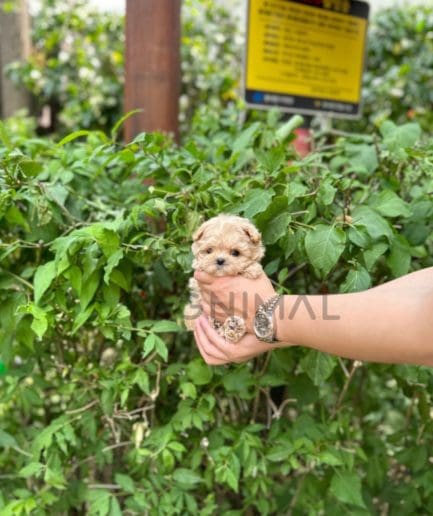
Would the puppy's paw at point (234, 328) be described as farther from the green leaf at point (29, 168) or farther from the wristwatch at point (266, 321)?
the green leaf at point (29, 168)

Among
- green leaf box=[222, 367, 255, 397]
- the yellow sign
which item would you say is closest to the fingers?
green leaf box=[222, 367, 255, 397]

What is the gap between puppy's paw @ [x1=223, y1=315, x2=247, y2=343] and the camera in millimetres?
1362

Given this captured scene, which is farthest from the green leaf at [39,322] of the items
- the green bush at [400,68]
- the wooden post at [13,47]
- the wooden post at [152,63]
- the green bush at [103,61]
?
the wooden post at [13,47]

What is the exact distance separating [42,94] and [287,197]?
4747 millimetres

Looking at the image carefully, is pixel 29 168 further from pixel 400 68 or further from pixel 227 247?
pixel 400 68

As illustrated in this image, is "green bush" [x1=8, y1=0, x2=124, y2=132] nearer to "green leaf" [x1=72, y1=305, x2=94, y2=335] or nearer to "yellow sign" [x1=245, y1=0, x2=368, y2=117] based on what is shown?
"yellow sign" [x1=245, y1=0, x2=368, y2=117]

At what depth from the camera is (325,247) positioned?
4.65ft

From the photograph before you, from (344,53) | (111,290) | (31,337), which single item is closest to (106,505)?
(31,337)

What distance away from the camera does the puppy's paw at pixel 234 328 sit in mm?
1362

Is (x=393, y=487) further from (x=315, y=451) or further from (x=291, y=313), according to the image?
(x=291, y=313)

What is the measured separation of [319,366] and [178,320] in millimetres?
407

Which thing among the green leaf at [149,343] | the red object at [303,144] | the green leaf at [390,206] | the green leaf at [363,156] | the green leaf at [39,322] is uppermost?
the green leaf at [363,156]

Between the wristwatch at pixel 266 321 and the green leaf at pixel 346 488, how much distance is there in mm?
658

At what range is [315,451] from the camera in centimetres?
169
